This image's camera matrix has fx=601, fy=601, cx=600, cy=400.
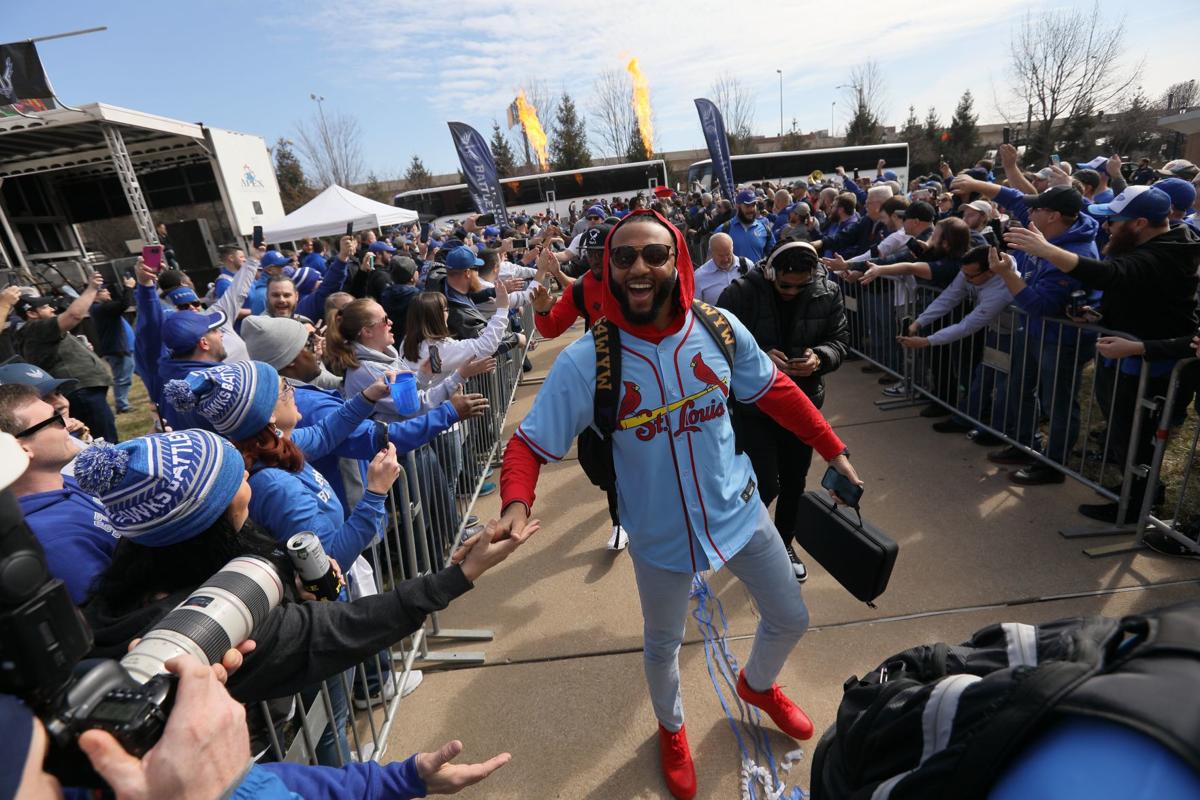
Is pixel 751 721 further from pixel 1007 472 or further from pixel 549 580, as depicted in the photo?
pixel 1007 472

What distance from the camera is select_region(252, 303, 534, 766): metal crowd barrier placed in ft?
7.19

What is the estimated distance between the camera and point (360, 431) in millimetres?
3055

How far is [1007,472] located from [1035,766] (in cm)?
474

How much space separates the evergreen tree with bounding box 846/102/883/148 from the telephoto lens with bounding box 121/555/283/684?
178ft

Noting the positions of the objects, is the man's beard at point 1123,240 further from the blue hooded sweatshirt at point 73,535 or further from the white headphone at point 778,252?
the blue hooded sweatshirt at point 73,535

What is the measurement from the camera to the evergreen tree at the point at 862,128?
4722 centimetres

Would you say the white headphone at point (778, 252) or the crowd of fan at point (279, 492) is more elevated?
the white headphone at point (778, 252)

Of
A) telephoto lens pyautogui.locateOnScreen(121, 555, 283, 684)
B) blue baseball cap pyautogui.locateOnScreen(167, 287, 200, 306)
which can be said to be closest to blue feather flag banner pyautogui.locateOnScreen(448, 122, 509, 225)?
blue baseball cap pyautogui.locateOnScreen(167, 287, 200, 306)

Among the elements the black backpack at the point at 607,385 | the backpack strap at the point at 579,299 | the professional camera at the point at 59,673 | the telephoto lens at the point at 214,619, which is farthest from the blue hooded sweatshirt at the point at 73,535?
the backpack strap at the point at 579,299

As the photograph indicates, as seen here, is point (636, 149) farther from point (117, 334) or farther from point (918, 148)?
point (117, 334)

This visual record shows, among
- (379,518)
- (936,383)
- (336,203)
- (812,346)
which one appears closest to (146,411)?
(336,203)

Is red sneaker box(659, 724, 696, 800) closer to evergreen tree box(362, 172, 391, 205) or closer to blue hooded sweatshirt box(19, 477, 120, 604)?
blue hooded sweatshirt box(19, 477, 120, 604)

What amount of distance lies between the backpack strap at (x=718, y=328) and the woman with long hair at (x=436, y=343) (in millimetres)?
2168

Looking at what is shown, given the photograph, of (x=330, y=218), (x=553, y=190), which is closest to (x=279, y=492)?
(x=330, y=218)
